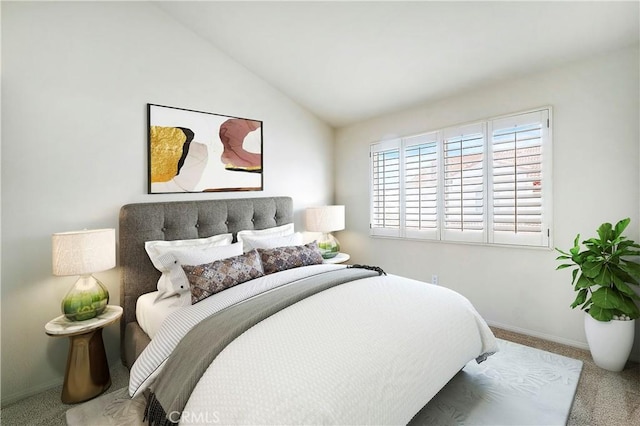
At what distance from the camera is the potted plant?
211 centimetres

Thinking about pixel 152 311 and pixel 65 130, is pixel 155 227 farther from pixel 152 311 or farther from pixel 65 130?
pixel 65 130

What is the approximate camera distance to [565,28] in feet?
7.28

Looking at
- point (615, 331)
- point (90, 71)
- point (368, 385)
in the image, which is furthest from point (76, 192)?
point (615, 331)

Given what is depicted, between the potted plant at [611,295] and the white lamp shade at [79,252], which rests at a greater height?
the white lamp shade at [79,252]

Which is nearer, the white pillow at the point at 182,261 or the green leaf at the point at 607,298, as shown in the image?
the green leaf at the point at 607,298

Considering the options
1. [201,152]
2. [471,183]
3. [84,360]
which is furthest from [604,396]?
[201,152]

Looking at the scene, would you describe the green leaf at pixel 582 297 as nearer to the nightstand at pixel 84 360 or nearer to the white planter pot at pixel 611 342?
the white planter pot at pixel 611 342

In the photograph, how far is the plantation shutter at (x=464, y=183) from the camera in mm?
2998

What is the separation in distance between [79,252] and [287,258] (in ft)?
4.77

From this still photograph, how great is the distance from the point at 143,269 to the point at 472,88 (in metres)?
3.48

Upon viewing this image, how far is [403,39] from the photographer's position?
101 inches

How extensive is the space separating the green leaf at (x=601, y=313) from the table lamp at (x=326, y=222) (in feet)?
7.73

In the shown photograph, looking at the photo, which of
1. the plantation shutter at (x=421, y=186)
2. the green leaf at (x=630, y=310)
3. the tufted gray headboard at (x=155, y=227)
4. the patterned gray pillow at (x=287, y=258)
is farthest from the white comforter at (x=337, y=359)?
the plantation shutter at (x=421, y=186)

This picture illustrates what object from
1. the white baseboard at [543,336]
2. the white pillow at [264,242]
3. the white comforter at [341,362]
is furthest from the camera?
the white pillow at [264,242]
